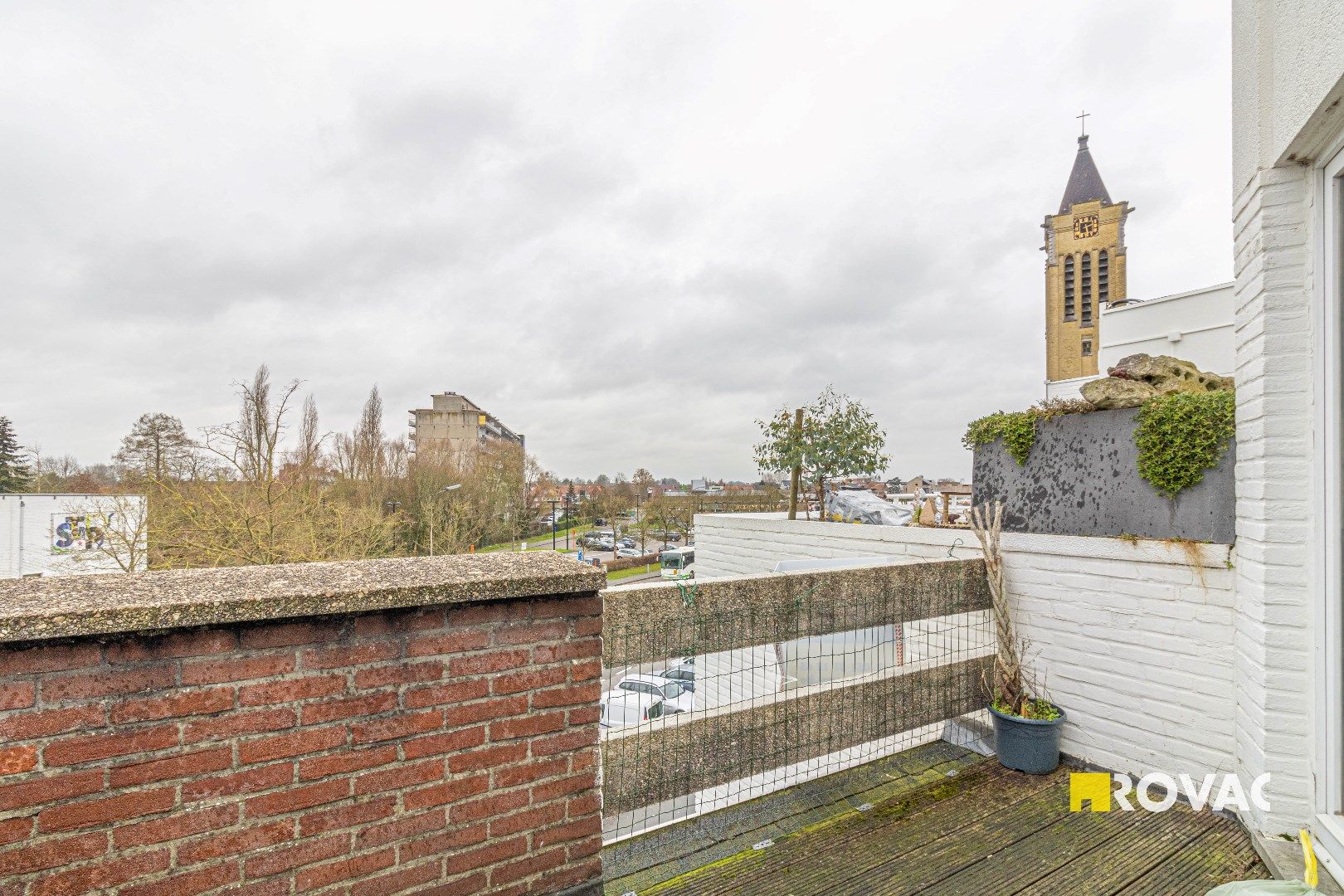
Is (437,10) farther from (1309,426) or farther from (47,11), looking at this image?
(1309,426)

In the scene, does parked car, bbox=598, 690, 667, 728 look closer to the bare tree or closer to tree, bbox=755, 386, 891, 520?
tree, bbox=755, 386, 891, 520

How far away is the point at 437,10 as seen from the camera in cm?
501

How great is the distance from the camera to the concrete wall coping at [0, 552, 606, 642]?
119cm

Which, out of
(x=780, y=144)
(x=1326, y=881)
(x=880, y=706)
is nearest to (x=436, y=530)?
(x=780, y=144)

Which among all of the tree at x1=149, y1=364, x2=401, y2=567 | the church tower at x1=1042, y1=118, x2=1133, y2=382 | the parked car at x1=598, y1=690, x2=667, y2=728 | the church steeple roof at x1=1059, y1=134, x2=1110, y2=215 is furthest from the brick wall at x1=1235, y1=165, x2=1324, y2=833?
the church steeple roof at x1=1059, y1=134, x2=1110, y2=215

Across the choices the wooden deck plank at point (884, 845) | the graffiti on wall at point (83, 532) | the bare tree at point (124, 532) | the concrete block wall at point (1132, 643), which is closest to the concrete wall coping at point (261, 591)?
the wooden deck plank at point (884, 845)

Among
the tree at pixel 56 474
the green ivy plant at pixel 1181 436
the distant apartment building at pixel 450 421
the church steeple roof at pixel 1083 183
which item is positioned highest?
the church steeple roof at pixel 1083 183

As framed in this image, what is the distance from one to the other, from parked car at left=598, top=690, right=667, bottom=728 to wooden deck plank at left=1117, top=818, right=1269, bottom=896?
1.97 m

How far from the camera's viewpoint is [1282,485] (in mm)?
2316

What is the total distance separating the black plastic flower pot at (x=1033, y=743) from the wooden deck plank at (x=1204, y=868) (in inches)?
26.9

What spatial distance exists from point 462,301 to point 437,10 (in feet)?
59.8

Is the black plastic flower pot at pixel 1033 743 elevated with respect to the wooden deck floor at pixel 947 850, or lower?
elevated

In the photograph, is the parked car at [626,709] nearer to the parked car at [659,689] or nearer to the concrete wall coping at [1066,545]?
the parked car at [659,689]

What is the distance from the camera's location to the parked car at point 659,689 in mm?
2699
